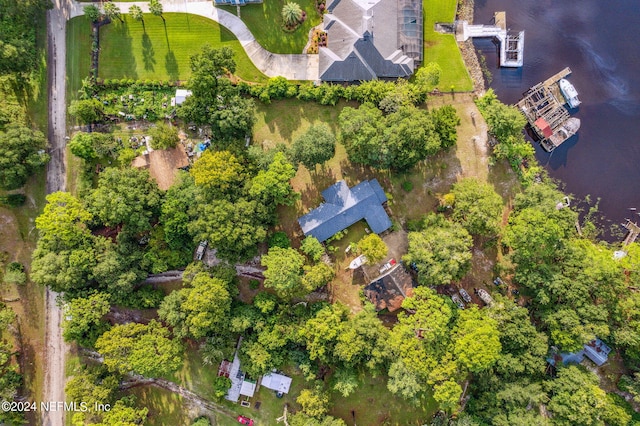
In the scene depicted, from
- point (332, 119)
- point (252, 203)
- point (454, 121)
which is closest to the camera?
point (252, 203)

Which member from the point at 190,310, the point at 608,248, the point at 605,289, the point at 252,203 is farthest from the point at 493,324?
the point at 190,310

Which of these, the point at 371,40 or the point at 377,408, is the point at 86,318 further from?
the point at 371,40

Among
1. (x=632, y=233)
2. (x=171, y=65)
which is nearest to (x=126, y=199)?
(x=171, y=65)

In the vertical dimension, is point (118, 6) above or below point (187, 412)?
above

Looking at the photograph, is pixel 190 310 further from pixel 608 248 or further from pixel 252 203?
pixel 608 248

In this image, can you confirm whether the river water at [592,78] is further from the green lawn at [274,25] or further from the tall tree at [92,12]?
the tall tree at [92,12]

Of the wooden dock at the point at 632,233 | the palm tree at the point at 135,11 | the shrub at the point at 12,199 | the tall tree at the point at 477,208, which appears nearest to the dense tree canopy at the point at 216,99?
the palm tree at the point at 135,11
